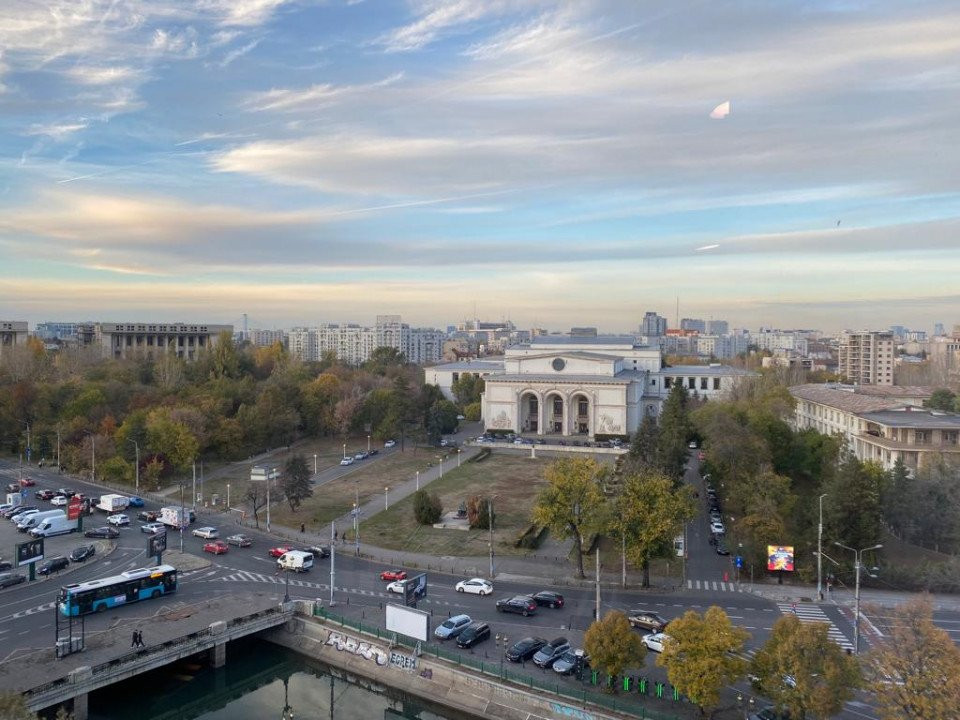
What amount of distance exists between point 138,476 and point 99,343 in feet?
217

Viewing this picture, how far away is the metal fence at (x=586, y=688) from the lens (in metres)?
22.3

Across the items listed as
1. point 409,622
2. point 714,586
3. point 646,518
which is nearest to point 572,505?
point 646,518

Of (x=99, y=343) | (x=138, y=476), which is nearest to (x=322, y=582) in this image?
(x=138, y=476)

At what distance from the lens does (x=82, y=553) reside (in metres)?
36.7

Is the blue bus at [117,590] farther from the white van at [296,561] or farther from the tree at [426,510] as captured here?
the tree at [426,510]

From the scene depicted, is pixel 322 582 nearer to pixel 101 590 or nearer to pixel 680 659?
pixel 101 590

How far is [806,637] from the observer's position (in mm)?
19906

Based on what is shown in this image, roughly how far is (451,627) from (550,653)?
422 cm

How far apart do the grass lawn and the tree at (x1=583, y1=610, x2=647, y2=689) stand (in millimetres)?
16009

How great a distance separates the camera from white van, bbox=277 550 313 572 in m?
35.8

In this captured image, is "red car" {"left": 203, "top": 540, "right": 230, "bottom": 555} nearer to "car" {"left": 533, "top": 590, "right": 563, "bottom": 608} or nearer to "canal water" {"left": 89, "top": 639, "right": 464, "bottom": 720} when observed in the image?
"canal water" {"left": 89, "top": 639, "right": 464, "bottom": 720}

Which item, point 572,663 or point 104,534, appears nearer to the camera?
point 572,663

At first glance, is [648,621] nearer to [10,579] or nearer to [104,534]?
[10,579]

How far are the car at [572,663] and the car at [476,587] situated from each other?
7591 mm
